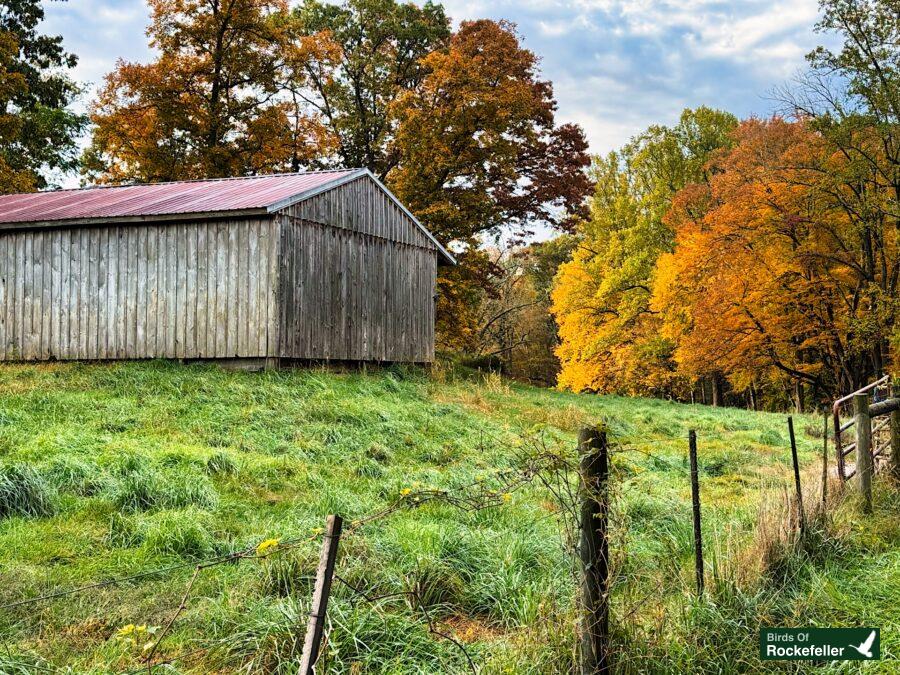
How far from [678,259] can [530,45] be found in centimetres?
952

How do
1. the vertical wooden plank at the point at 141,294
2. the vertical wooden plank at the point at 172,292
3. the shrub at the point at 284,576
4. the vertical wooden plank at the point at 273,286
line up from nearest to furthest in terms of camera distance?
1. the shrub at the point at 284,576
2. the vertical wooden plank at the point at 273,286
3. the vertical wooden plank at the point at 172,292
4. the vertical wooden plank at the point at 141,294

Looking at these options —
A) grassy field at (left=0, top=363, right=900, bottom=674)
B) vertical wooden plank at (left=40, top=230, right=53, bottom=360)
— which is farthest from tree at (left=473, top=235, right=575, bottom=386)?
grassy field at (left=0, top=363, right=900, bottom=674)

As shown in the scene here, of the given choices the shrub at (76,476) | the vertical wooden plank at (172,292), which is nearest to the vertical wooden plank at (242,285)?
the vertical wooden plank at (172,292)

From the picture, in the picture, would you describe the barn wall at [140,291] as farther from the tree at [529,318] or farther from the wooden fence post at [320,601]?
the tree at [529,318]

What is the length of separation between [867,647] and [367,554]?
3.17m

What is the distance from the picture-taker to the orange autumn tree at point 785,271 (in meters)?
23.0

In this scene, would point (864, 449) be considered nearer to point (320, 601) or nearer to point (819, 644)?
point (819, 644)

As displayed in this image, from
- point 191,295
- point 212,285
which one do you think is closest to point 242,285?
point 212,285

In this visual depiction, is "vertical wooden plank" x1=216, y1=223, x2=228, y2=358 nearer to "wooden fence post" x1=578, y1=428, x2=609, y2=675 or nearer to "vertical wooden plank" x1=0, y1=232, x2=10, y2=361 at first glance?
"vertical wooden plank" x1=0, y1=232, x2=10, y2=361

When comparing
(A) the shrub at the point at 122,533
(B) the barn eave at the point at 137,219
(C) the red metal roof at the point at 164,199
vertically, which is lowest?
(A) the shrub at the point at 122,533

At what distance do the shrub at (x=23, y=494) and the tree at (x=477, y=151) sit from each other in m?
19.4

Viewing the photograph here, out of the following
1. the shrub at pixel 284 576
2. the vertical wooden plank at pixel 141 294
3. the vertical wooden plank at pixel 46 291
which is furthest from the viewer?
the vertical wooden plank at pixel 46 291

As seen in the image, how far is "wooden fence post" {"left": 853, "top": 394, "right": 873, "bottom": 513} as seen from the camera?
7146 millimetres

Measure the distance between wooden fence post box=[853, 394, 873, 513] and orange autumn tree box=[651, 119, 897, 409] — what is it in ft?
50.8
